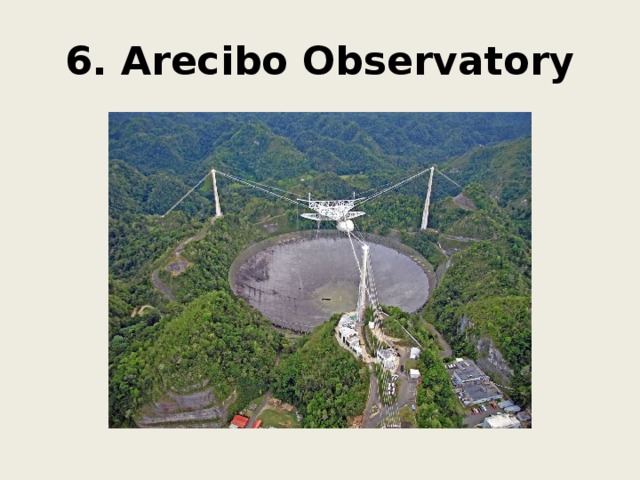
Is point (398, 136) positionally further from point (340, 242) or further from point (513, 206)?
point (340, 242)

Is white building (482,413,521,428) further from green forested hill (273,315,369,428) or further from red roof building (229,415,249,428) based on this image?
red roof building (229,415,249,428)

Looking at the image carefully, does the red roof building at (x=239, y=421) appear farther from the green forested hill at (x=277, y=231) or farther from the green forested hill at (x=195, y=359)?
the green forested hill at (x=277, y=231)

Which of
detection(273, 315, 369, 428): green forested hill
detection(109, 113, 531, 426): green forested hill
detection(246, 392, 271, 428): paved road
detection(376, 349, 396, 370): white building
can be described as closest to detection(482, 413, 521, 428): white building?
detection(109, 113, 531, 426): green forested hill

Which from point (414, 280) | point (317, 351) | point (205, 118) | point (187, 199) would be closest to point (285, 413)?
point (317, 351)

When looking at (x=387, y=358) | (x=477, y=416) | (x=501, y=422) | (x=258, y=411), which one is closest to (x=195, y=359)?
(x=258, y=411)

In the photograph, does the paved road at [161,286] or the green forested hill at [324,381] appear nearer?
the green forested hill at [324,381]

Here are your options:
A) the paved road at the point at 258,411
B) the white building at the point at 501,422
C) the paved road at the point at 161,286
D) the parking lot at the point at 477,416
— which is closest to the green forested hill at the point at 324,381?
the paved road at the point at 258,411

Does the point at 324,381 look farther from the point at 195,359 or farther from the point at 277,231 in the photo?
the point at 277,231

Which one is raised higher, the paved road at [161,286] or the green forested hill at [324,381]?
the paved road at [161,286]
